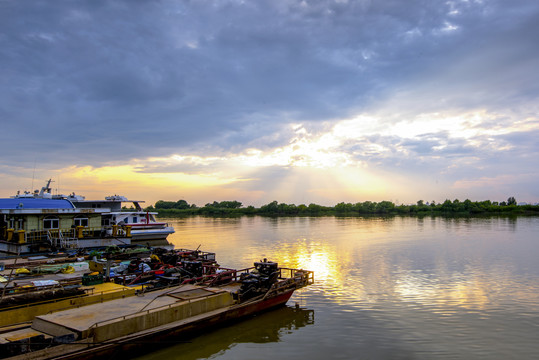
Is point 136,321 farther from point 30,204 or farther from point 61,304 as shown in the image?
point 30,204

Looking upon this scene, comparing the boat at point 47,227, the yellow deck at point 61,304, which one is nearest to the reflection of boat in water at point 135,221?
the boat at point 47,227

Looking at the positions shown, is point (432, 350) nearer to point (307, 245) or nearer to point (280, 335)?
point (280, 335)

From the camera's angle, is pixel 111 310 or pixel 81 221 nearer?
pixel 111 310

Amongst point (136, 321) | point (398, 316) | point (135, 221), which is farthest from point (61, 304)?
point (135, 221)

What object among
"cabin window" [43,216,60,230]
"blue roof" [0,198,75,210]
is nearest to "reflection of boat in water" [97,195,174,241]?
"blue roof" [0,198,75,210]

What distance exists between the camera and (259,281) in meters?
16.5

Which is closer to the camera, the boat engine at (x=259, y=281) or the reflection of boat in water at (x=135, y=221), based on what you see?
the boat engine at (x=259, y=281)

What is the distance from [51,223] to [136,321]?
25.8 meters

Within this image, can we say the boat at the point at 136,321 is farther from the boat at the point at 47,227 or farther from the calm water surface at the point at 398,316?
the boat at the point at 47,227

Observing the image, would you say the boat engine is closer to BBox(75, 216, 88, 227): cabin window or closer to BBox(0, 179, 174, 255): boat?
BBox(0, 179, 174, 255): boat

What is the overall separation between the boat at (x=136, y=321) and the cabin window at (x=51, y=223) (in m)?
22.0

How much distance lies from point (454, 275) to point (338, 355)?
16.0 metres

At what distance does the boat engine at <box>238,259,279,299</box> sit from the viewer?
634 inches

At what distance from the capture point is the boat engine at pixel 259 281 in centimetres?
1611
